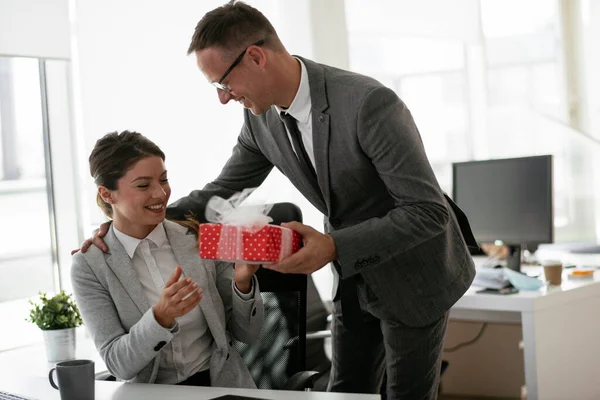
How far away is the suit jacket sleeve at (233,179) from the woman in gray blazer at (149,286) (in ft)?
0.29

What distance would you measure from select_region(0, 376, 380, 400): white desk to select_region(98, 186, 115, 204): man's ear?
0.49 metres

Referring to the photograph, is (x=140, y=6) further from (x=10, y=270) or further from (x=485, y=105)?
(x=485, y=105)

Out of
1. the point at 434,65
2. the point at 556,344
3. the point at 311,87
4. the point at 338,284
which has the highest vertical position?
the point at 434,65

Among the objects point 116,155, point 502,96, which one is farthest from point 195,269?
point 502,96

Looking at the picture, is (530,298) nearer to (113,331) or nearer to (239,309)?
(239,309)

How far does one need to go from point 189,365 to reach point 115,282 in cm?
28

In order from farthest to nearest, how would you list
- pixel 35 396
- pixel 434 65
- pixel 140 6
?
1. pixel 434 65
2. pixel 140 6
3. pixel 35 396

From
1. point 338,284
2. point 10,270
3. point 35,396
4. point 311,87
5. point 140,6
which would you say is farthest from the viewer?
point 140,6

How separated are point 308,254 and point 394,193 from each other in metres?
0.27

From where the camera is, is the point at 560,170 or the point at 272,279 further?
the point at 560,170

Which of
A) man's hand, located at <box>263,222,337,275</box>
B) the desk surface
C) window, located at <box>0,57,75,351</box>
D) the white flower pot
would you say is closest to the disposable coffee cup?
the desk surface

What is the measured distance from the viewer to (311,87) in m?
2.02

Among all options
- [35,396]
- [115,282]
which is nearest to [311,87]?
[115,282]

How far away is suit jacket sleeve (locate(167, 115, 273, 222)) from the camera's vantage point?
2.39 meters
